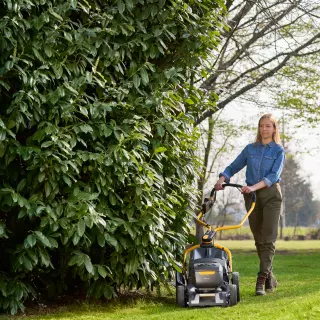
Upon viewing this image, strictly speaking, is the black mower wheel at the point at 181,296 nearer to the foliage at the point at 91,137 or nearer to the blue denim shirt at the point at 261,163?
the foliage at the point at 91,137

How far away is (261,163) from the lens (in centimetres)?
725

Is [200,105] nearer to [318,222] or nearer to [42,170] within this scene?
[42,170]

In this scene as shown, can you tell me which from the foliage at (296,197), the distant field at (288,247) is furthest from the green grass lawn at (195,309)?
the foliage at (296,197)

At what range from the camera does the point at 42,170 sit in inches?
→ 226

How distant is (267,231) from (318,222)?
2604 inches

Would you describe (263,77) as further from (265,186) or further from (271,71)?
(265,186)

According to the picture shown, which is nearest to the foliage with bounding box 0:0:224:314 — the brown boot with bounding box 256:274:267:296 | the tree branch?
the brown boot with bounding box 256:274:267:296

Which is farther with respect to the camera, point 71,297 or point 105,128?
point 71,297

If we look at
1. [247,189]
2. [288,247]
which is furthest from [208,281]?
[288,247]

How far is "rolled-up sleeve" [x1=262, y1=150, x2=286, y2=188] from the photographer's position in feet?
23.0

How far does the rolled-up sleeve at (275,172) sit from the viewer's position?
→ 700 cm

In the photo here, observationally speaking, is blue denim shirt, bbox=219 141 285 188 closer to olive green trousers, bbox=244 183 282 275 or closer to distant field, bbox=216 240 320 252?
olive green trousers, bbox=244 183 282 275

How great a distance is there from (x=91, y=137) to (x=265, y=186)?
2.06 metres

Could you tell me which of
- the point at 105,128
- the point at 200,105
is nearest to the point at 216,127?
the point at 200,105
